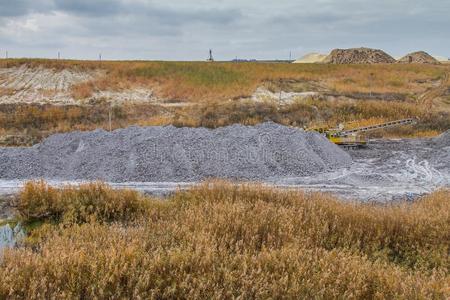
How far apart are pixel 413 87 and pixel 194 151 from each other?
32.1 m

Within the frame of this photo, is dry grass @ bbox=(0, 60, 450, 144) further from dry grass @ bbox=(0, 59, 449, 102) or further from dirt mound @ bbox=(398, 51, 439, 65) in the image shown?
dirt mound @ bbox=(398, 51, 439, 65)

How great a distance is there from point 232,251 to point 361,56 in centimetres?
6245

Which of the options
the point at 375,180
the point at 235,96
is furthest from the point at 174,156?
the point at 235,96

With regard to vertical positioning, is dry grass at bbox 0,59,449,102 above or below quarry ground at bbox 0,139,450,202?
above

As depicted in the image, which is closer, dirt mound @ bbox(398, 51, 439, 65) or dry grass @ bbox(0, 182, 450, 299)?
dry grass @ bbox(0, 182, 450, 299)

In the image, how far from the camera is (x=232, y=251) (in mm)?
6512

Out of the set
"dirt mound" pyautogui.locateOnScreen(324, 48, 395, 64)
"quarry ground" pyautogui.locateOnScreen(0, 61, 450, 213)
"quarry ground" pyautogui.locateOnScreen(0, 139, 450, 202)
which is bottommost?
"quarry ground" pyautogui.locateOnScreen(0, 139, 450, 202)

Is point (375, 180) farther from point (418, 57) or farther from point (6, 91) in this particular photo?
point (418, 57)

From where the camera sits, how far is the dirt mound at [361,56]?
64.3 m

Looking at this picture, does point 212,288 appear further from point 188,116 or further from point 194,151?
point 188,116

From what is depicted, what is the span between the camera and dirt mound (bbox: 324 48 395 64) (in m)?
64.3

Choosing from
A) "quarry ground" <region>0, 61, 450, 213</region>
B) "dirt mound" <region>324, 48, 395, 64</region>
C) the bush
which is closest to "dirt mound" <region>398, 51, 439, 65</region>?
"dirt mound" <region>324, 48, 395, 64</region>

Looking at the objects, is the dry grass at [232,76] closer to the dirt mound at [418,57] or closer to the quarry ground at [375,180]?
the quarry ground at [375,180]

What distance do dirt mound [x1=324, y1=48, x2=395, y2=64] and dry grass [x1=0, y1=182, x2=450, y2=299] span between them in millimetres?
57328
